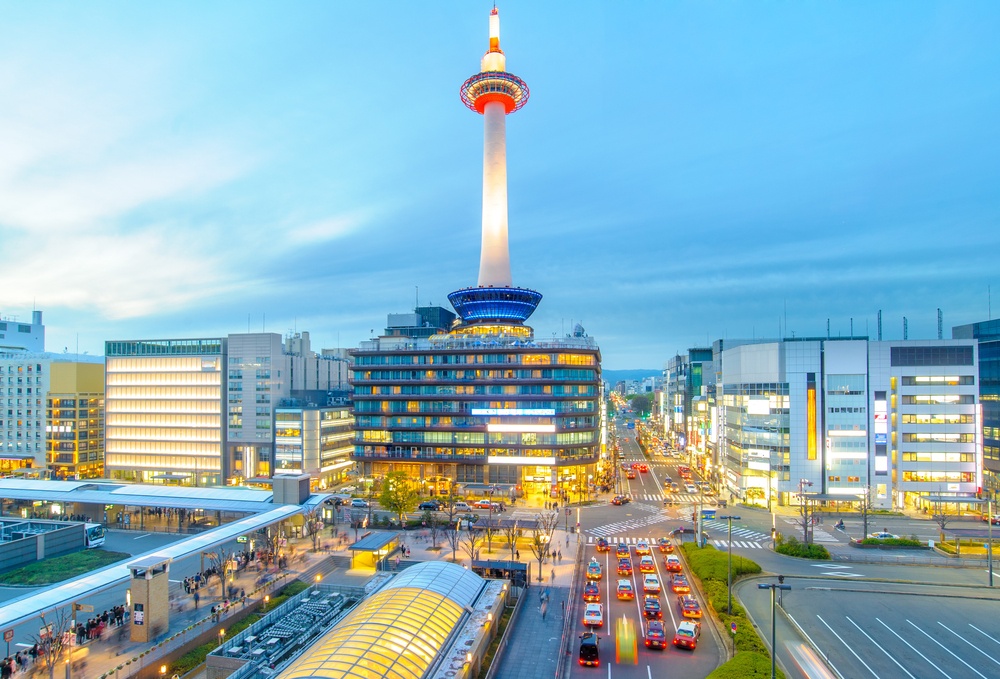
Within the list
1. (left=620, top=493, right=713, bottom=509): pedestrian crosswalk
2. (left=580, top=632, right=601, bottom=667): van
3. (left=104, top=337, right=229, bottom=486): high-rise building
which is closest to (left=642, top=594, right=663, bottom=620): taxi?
(left=580, top=632, right=601, bottom=667): van

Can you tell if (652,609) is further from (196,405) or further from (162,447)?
(162,447)

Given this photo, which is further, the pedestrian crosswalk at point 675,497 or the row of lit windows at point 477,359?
the row of lit windows at point 477,359

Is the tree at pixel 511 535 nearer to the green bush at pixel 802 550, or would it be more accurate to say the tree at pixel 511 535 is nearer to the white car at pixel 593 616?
the white car at pixel 593 616

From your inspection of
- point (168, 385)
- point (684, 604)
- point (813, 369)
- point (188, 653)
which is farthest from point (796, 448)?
point (168, 385)

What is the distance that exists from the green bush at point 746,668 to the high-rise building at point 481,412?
188 ft

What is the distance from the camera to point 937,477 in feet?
263

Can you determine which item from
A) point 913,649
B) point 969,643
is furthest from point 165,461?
point 969,643

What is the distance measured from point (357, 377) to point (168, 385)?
3598 cm

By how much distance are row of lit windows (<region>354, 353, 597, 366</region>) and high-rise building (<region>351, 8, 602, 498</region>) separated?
16cm

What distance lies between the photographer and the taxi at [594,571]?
49.7 m

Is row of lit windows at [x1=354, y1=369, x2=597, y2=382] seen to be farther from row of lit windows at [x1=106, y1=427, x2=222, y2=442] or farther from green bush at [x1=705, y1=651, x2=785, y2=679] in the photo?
green bush at [x1=705, y1=651, x2=785, y2=679]

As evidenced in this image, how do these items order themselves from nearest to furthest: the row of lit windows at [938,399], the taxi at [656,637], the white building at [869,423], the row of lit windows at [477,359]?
1. the taxi at [656,637]
2. the white building at [869,423]
3. the row of lit windows at [938,399]
4. the row of lit windows at [477,359]

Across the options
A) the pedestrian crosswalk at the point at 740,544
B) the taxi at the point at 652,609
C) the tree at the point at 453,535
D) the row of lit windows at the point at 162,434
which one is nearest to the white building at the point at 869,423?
the pedestrian crosswalk at the point at 740,544

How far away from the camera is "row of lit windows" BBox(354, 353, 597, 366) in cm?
9488
